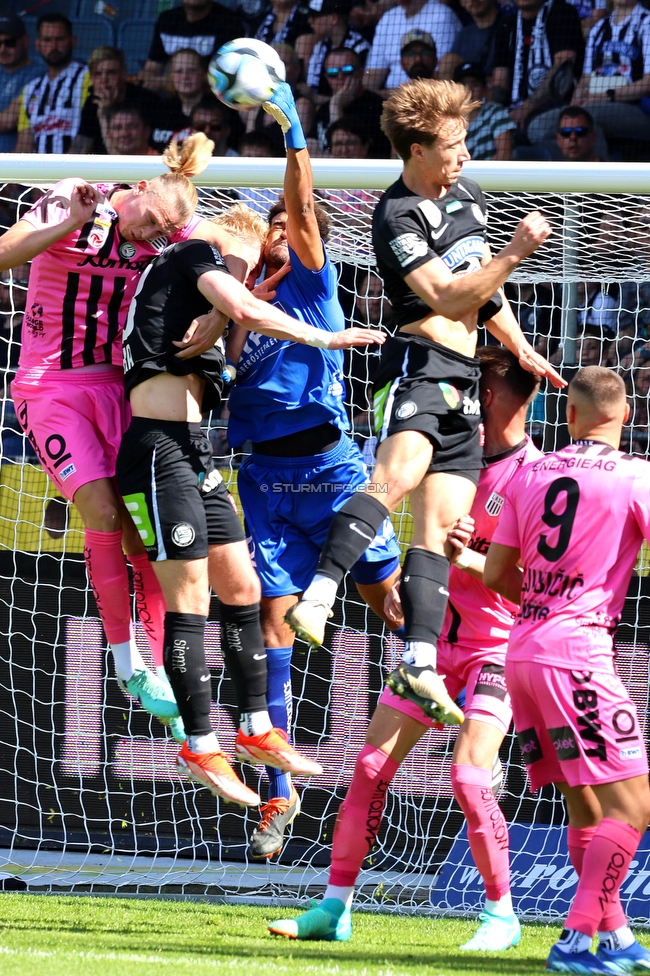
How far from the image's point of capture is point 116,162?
5652 mm

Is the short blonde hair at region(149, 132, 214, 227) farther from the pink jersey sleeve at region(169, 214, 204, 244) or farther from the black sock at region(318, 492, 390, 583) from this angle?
the black sock at region(318, 492, 390, 583)

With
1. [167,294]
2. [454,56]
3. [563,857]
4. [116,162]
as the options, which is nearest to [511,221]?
[116,162]

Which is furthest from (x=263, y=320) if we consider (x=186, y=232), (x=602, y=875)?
(x=602, y=875)

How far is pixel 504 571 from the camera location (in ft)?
13.7

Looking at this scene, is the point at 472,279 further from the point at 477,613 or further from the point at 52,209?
the point at 52,209

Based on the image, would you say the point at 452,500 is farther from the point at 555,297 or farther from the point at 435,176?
the point at 555,297

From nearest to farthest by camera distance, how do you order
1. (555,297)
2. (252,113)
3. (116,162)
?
(116,162) < (555,297) < (252,113)

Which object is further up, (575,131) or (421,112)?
(575,131)

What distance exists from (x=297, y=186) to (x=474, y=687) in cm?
207

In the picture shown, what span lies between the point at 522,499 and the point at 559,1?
749 centimetres

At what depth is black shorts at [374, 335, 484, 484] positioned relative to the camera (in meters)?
4.17

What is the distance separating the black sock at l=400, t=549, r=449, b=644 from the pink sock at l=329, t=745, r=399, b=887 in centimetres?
71

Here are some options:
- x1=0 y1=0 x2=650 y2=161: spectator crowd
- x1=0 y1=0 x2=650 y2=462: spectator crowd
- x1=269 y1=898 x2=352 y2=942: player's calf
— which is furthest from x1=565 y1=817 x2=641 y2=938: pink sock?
x1=0 y1=0 x2=650 y2=161: spectator crowd

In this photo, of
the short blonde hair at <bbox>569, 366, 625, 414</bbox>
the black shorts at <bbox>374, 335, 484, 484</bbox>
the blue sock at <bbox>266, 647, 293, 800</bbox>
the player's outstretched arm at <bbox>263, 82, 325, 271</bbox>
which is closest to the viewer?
the short blonde hair at <bbox>569, 366, 625, 414</bbox>
